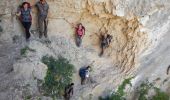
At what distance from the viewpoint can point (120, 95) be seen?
1806cm

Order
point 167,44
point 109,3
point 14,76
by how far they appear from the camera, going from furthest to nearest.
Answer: point 167,44, point 109,3, point 14,76

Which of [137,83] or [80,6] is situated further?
[137,83]

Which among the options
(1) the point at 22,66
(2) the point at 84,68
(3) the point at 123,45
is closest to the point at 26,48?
(1) the point at 22,66

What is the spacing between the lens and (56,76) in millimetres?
16625

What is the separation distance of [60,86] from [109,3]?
3.35m

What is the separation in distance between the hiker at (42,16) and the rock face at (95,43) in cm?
28

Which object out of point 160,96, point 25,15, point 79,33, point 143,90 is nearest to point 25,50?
point 25,15

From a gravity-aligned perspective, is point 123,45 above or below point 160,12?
below

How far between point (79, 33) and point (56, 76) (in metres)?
1.87

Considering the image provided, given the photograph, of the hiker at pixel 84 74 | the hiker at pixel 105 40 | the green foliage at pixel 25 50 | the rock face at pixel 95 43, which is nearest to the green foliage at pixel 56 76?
the rock face at pixel 95 43

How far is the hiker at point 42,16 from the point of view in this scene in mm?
16406

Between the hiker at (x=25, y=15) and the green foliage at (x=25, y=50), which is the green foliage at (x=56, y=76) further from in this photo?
the hiker at (x=25, y=15)

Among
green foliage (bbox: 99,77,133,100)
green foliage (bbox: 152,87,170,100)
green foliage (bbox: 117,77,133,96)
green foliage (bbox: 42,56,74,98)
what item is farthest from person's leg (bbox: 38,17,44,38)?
green foliage (bbox: 152,87,170,100)

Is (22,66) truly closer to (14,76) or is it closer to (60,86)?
(14,76)
